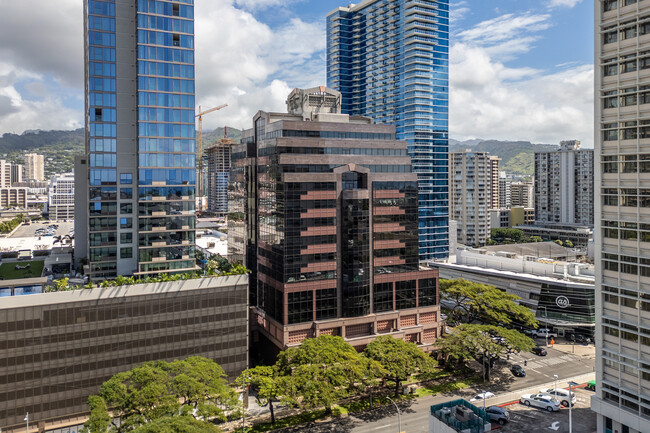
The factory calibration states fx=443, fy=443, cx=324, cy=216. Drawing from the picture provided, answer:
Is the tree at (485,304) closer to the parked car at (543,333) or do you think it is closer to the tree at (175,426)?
the parked car at (543,333)

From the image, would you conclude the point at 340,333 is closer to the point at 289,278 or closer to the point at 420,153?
the point at 289,278

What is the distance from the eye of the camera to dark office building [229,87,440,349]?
79750 millimetres

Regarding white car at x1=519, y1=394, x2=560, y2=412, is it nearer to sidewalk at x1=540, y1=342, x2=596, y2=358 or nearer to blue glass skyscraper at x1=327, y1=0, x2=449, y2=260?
sidewalk at x1=540, y1=342, x2=596, y2=358

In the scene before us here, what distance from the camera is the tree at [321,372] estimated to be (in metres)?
59.5

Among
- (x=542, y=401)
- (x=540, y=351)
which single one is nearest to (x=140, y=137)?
(x=542, y=401)

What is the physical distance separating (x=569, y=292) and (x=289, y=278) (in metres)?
65.6

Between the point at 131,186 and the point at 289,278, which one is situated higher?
the point at 131,186

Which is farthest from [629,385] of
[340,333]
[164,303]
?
[164,303]

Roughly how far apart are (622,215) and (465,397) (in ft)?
118

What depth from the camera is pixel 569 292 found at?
Answer: 329ft

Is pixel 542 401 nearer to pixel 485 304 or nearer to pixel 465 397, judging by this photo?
pixel 465 397

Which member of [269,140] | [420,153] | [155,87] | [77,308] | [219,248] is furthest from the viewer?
[420,153]

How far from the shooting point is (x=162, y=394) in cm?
5312

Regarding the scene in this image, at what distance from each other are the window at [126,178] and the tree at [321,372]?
56.7 meters
